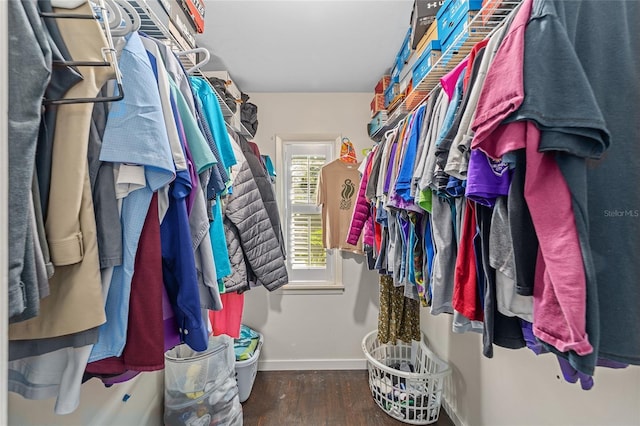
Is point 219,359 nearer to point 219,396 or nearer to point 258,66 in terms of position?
point 219,396

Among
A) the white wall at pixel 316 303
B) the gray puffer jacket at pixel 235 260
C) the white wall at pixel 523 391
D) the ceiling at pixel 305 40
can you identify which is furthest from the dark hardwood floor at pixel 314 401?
the ceiling at pixel 305 40

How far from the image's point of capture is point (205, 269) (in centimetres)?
80

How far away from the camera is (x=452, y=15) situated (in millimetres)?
1122

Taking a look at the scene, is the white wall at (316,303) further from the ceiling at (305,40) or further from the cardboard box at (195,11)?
the cardboard box at (195,11)

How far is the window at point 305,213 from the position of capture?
2.61 m

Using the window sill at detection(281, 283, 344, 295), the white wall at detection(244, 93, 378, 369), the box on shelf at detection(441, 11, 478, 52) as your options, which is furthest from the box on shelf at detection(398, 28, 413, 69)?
the window sill at detection(281, 283, 344, 295)

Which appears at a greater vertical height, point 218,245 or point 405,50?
point 405,50

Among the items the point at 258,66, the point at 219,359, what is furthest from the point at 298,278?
the point at 258,66

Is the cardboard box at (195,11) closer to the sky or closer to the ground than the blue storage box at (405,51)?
closer to the ground

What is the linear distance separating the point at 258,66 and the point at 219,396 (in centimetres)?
219

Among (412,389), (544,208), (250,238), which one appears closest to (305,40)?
(250,238)

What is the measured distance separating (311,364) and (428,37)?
2529 millimetres

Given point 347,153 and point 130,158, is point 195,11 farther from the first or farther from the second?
point 347,153

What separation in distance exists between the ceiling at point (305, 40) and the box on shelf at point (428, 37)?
257 mm
